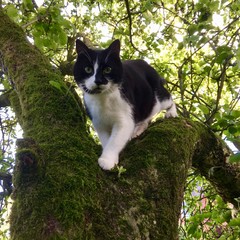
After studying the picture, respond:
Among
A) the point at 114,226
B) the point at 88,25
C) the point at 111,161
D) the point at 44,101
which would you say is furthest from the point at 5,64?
the point at 88,25

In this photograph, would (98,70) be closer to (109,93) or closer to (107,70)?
(107,70)

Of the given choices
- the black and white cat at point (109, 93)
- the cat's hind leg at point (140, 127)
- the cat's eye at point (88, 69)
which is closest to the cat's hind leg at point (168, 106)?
the cat's hind leg at point (140, 127)

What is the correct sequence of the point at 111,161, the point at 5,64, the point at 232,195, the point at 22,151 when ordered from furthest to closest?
the point at 232,195 < the point at 5,64 < the point at 111,161 < the point at 22,151

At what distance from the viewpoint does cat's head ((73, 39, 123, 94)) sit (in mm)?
2947

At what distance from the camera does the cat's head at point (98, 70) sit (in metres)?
2.95

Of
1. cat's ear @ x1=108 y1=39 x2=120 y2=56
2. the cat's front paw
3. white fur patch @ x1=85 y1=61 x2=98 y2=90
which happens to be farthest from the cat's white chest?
the cat's front paw

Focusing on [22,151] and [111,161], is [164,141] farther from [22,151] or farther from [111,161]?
[22,151]

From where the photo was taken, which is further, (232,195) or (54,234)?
(232,195)

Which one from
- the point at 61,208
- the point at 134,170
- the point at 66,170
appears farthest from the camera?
the point at 134,170

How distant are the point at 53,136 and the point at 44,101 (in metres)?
0.45

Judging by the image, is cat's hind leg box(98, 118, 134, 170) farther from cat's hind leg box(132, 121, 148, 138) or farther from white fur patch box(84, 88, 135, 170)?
cat's hind leg box(132, 121, 148, 138)

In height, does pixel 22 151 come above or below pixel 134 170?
above

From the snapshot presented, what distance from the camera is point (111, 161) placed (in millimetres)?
2244

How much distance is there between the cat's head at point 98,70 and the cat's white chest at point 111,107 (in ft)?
0.30
